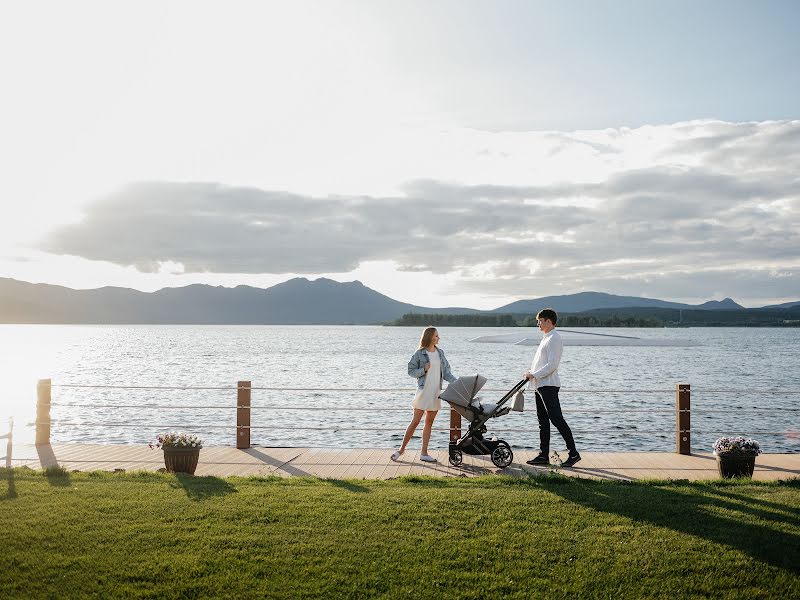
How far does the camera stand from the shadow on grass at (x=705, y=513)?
22.2 feet

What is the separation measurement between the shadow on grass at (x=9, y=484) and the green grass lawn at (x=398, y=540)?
0.04 meters

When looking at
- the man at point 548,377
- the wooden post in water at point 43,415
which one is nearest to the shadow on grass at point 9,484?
the wooden post in water at point 43,415

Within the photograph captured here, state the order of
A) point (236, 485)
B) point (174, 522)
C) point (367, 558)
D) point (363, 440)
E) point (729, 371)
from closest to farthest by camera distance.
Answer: point (367, 558) < point (174, 522) < point (236, 485) < point (363, 440) < point (729, 371)

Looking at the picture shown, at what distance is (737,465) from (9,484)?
9.28 m

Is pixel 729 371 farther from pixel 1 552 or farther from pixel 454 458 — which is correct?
pixel 1 552

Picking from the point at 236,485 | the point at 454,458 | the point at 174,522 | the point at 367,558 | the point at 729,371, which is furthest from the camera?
the point at 729,371

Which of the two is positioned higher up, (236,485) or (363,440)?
(236,485)

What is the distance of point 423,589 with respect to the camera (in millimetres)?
5859

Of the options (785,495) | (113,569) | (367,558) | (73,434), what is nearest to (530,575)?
(367,558)

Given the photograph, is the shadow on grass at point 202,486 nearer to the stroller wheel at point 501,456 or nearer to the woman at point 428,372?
the woman at point 428,372

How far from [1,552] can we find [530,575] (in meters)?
4.59

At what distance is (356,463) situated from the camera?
36.2 ft

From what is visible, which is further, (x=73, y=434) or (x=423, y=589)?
(x=73, y=434)

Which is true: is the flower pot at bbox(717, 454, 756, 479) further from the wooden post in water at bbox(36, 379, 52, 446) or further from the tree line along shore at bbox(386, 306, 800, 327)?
the tree line along shore at bbox(386, 306, 800, 327)
